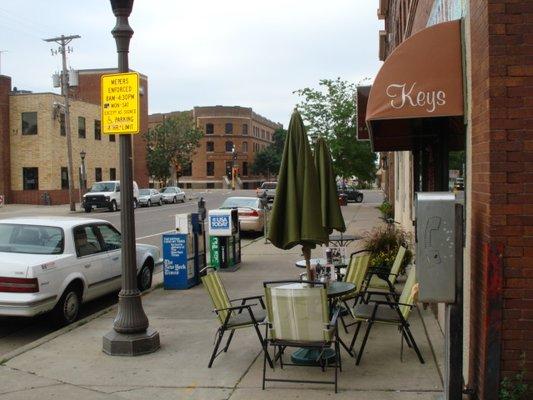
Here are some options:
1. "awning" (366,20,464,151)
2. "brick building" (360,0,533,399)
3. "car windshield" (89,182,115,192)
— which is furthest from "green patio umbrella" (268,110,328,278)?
"car windshield" (89,182,115,192)

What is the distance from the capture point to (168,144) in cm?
6212

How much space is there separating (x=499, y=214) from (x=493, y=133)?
21.9 inches

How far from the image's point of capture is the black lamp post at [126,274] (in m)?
6.50

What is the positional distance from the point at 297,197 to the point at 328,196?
1.58 ft

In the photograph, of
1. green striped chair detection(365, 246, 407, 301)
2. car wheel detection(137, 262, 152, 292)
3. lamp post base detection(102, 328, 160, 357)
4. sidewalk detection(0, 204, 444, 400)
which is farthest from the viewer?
car wheel detection(137, 262, 152, 292)

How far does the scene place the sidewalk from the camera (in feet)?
17.4

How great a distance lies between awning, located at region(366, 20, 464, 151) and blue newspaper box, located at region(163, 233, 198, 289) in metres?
6.01

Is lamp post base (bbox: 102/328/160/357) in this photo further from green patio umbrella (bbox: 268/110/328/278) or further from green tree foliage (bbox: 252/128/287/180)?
green tree foliage (bbox: 252/128/287/180)

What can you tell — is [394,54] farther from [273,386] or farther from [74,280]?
[74,280]

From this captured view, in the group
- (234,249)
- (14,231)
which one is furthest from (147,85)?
(14,231)

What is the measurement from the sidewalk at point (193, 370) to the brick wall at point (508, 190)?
47.1 inches

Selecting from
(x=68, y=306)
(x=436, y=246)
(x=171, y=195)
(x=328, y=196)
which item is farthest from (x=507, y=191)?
(x=171, y=195)

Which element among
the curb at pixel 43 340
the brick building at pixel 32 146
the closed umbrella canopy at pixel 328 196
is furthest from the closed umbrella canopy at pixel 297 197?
the brick building at pixel 32 146

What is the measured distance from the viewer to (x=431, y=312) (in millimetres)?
8055
